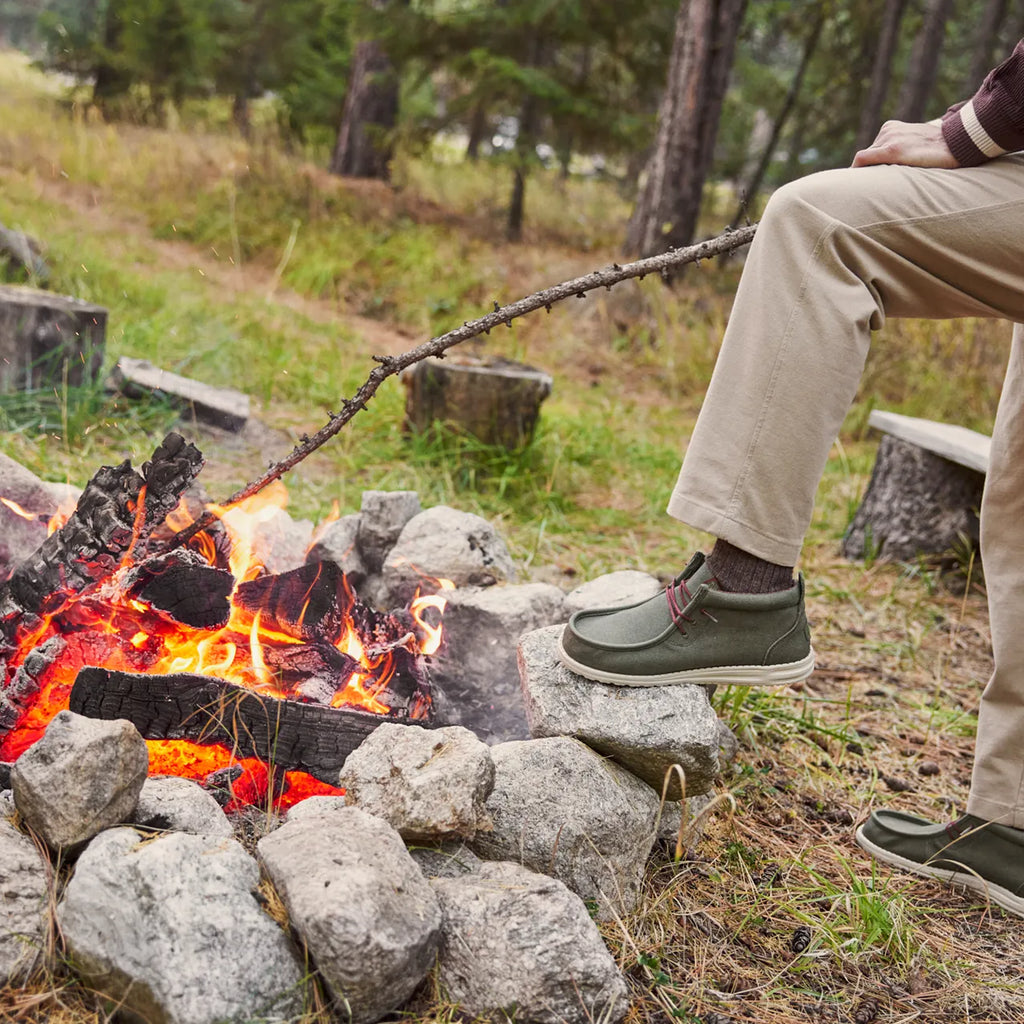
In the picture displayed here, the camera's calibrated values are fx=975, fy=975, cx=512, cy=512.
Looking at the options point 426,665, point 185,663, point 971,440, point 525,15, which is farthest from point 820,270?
point 525,15

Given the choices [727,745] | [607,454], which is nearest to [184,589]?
[727,745]

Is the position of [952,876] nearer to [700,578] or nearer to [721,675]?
[721,675]

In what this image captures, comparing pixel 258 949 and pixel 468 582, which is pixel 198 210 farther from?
pixel 258 949

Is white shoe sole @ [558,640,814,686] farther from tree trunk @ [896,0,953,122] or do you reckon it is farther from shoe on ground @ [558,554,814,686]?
tree trunk @ [896,0,953,122]

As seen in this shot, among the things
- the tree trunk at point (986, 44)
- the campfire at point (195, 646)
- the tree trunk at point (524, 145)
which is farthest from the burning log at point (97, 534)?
the tree trunk at point (986, 44)

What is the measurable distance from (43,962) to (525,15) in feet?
29.4

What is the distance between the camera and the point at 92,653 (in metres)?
2.09

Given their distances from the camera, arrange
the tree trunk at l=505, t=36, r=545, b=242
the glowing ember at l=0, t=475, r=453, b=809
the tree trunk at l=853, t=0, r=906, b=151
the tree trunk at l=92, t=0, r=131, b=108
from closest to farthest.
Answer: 1. the glowing ember at l=0, t=475, r=453, b=809
2. the tree trunk at l=505, t=36, r=545, b=242
3. the tree trunk at l=853, t=0, r=906, b=151
4. the tree trunk at l=92, t=0, r=131, b=108

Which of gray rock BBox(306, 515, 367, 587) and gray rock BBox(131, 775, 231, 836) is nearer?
gray rock BBox(131, 775, 231, 836)

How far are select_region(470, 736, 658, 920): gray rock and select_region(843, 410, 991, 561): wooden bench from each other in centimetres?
282

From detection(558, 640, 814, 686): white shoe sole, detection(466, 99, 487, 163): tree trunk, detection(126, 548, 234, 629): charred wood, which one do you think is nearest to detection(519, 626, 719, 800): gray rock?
detection(558, 640, 814, 686): white shoe sole

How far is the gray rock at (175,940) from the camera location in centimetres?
133

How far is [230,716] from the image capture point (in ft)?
6.30

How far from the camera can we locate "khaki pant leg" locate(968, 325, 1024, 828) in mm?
2064
